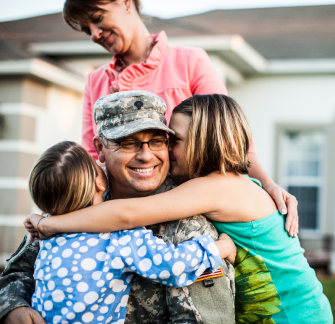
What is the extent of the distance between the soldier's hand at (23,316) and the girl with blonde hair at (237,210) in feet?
1.13

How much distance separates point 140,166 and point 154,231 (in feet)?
1.05

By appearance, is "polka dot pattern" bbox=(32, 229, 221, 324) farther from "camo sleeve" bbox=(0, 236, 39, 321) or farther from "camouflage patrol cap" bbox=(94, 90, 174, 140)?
"camouflage patrol cap" bbox=(94, 90, 174, 140)

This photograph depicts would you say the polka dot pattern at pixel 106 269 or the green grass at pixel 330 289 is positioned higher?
the polka dot pattern at pixel 106 269

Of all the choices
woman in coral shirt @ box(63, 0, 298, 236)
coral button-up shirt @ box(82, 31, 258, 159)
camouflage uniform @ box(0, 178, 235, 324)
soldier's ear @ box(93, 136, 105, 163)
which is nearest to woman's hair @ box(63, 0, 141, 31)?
woman in coral shirt @ box(63, 0, 298, 236)

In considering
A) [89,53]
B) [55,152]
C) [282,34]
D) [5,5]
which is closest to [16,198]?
[89,53]

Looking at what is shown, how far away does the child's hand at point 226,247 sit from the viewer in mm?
1896

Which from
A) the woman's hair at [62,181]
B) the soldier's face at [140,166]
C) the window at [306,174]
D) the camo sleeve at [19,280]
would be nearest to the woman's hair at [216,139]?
the soldier's face at [140,166]

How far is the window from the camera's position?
9.77 metres

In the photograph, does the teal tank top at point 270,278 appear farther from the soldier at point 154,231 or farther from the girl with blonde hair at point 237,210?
the soldier at point 154,231

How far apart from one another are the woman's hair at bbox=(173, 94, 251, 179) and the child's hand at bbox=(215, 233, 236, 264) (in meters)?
0.31

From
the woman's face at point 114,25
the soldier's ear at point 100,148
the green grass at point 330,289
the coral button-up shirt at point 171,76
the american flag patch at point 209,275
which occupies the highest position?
the woman's face at point 114,25

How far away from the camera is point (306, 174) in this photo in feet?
32.3

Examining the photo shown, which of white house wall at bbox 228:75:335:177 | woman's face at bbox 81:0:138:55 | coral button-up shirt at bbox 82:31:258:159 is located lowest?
coral button-up shirt at bbox 82:31:258:159

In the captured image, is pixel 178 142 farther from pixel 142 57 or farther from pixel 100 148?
pixel 142 57
